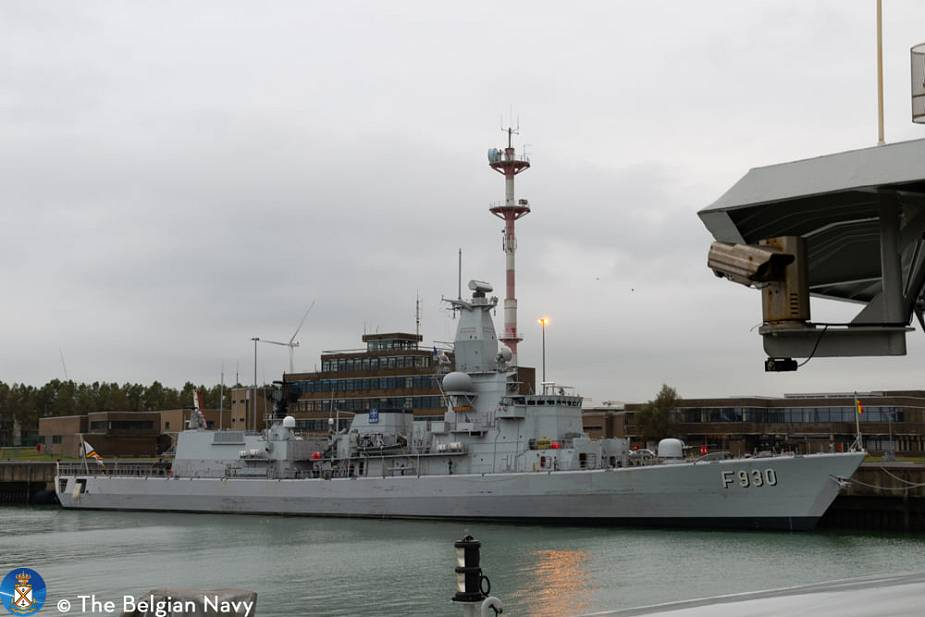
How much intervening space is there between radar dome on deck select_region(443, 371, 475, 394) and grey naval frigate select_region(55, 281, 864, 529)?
0.19 feet

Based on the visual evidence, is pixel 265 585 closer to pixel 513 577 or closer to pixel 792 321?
pixel 513 577

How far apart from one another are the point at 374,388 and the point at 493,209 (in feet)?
75.9

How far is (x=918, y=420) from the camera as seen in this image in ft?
200

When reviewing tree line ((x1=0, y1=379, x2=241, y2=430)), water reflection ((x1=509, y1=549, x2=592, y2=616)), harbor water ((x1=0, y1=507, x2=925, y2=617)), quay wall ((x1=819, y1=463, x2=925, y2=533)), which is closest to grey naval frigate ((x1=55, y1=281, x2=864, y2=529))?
harbor water ((x1=0, y1=507, x2=925, y2=617))

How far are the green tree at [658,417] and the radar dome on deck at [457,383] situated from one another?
1014 inches

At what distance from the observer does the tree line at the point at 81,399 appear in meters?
100

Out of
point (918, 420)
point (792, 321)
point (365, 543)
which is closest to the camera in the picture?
point (792, 321)

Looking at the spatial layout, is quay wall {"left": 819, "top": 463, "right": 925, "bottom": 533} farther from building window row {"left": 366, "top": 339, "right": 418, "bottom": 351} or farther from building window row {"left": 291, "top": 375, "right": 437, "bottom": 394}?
building window row {"left": 366, "top": 339, "right": 418, "bottom": 351}

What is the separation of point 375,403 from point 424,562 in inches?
1707

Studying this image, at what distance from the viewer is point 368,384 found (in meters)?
70.2

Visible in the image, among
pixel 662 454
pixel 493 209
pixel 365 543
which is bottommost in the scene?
pixel 365 543

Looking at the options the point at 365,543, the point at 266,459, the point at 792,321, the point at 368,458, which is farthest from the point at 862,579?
the point at 266,459

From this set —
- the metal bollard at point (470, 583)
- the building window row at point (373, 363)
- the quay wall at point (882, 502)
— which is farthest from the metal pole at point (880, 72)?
the building window row at point (373, 363)

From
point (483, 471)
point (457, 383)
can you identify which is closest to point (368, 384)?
point (457, 383)
